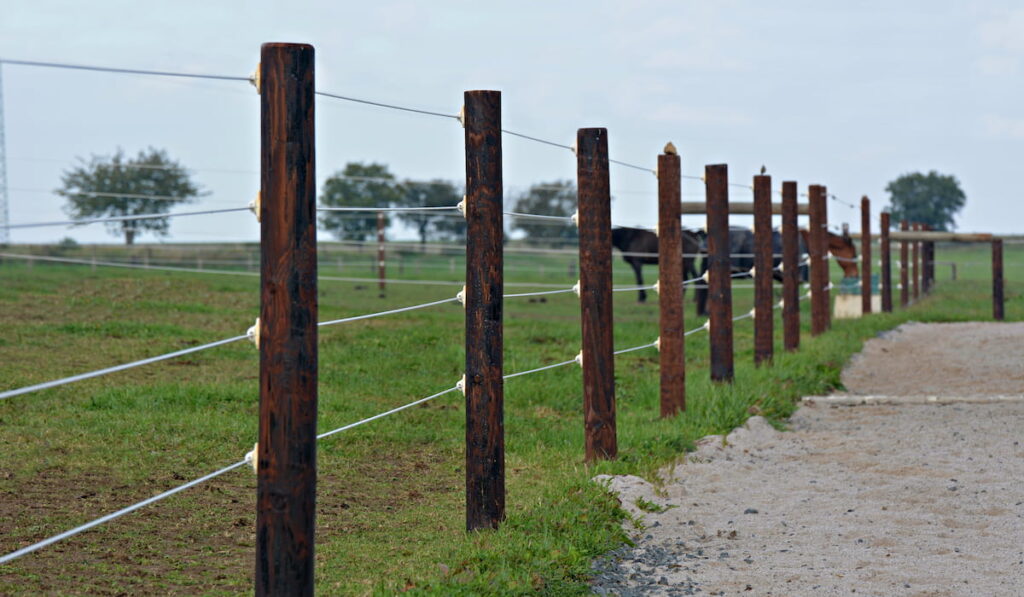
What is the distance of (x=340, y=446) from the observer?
6.21 metres

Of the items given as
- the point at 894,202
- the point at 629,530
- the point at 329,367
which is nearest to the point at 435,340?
the point at 329,367

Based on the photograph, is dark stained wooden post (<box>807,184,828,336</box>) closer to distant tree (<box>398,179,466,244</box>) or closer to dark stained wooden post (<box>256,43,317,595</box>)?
dark stained wooden post (<box>256,43,317,595</box>)

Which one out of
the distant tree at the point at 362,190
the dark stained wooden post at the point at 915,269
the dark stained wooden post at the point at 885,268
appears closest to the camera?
the dark stained wooden post at the point at 885,268

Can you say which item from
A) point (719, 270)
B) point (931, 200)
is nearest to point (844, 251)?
point (719, 270)

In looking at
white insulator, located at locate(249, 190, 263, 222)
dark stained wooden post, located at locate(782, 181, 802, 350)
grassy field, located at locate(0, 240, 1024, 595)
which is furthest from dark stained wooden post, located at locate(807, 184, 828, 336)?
white insulator, located at locate(249, 190, 263, 222)

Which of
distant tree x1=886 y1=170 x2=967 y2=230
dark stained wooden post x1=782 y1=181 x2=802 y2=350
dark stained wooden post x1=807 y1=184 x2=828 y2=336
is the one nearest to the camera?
dark stained wooden post x1=782 y1=181 x2=802 y2=350

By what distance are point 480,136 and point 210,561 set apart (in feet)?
6.04

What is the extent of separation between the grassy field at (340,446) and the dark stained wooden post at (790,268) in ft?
0.85

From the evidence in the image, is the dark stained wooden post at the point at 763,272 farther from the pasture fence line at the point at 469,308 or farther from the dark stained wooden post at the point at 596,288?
the dark stained wooden post at the point at 596,288

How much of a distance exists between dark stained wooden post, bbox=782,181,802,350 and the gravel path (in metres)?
2.39

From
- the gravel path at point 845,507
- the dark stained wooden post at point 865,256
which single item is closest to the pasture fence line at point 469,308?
the gravel path at point 845,507

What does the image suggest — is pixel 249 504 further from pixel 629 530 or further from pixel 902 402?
pixel 902 402

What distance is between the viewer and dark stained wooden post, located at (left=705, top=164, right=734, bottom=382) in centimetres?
780

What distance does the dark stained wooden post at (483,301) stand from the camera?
4.31 metres
